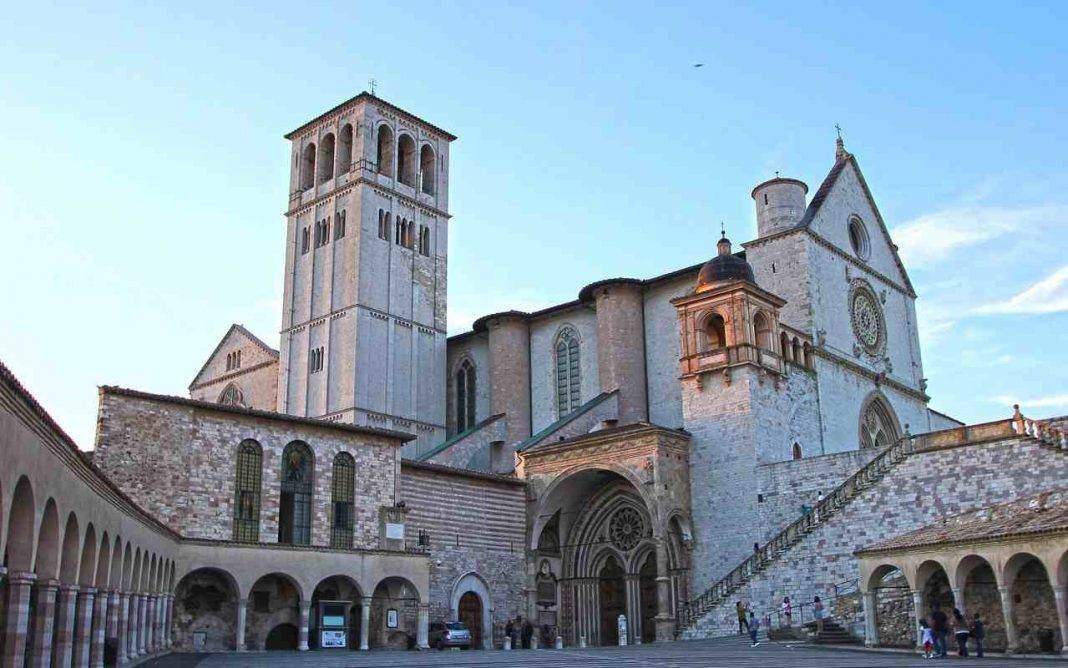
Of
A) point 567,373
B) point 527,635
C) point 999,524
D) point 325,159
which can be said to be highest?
point 325,159

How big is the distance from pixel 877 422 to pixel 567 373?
12311mm

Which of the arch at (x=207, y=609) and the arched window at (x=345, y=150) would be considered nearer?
the arch at (x=207, y=609)

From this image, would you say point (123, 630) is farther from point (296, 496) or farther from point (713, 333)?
point (713, 333)

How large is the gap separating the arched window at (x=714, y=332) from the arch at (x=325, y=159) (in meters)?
23.1

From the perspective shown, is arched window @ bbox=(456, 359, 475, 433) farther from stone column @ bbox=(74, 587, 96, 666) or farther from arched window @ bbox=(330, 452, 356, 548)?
stone column @ bbox=(74, 587, 96, 666)

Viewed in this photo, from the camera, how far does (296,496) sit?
2934 cm

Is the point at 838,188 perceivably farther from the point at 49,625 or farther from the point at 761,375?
the point at 49,625

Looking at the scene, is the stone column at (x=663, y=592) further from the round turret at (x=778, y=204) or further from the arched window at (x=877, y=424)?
the round turret at (x=778, y=204)

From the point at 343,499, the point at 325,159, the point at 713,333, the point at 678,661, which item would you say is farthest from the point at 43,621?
the point at 325,159

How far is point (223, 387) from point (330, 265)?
11.2 metres

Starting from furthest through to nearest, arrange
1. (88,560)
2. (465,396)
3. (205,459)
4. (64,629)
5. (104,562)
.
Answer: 1. (465,396)
2. (205,459)
3. (104,562)
4. (88,560)
5. (64,629)

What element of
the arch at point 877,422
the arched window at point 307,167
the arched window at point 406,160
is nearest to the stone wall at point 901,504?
the arch at point 877,422

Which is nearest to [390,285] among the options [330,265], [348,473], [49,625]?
[330,265]

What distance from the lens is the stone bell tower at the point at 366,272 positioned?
47406 mm
